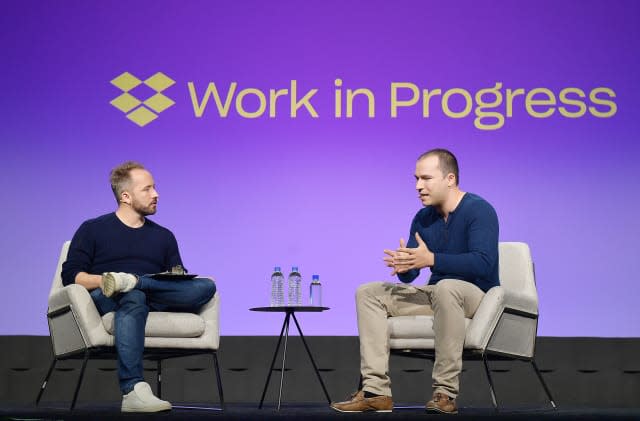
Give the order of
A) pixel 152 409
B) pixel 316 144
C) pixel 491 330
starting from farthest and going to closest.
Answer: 1. pixel 316 144
2. pixel 491 330
3. pixel 152 409

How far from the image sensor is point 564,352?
524 cm

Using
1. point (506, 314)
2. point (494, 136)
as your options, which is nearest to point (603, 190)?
point (494, 136)

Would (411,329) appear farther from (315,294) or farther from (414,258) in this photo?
(315,294)

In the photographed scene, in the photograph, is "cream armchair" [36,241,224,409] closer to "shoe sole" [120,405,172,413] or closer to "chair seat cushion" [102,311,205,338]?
"chair seat cushion" [102,311,205,338]

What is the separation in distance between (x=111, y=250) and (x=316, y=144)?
69.0 inches

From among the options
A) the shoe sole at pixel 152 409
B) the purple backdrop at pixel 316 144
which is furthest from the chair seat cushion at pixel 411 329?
the purple backdrop at pixel 316 144

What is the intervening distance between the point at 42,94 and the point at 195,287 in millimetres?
2151

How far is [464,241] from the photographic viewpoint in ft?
13.0

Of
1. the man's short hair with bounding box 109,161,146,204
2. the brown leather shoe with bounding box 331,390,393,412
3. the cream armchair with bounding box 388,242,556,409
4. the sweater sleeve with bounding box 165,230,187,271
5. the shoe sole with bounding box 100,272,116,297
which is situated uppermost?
the man's short hair with bounding box 109,161,146,204

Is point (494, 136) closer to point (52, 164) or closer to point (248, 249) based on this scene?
point (248, 249)

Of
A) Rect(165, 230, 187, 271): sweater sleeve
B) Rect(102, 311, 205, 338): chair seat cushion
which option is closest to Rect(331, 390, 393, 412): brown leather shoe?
Rect(102, 311, 205, 338): chair seat cushion

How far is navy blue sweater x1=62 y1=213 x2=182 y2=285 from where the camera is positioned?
4117 mm

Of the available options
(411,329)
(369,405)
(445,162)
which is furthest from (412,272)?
(369,405)

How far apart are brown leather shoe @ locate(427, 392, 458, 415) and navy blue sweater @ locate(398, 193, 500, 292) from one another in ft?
1.65
